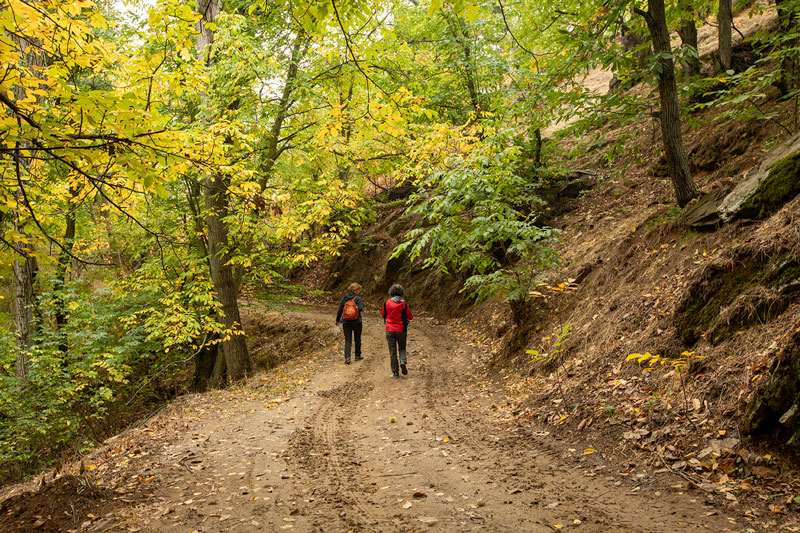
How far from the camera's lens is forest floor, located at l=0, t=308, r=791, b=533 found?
11.6ft

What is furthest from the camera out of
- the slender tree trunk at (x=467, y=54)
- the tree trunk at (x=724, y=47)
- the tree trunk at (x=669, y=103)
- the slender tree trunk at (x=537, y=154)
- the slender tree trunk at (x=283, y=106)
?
the slender tree trunk at (x=467, y=54)

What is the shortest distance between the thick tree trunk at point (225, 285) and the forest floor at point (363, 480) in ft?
14.1

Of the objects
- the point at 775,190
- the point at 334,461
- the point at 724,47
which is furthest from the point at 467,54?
the point at 334,461

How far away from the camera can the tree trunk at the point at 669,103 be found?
700cm

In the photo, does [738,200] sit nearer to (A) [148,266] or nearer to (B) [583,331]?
(B) [583,331]

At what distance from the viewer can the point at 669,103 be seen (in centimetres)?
717

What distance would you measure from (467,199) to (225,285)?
7.20 m

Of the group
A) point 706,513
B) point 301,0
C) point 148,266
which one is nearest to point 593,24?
point 301,0

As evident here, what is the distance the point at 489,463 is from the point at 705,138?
966 cm

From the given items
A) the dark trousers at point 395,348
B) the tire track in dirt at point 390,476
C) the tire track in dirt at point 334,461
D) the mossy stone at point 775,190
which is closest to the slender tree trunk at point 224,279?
the tire track in dirt at point 390,476

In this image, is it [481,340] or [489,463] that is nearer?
[489,463]

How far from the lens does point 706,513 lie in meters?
3.19

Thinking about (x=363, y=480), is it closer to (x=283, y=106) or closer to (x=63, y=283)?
(x=283, y=106)

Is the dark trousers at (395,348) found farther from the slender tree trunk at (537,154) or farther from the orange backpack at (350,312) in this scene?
the slender tree trunk at (537,154)
